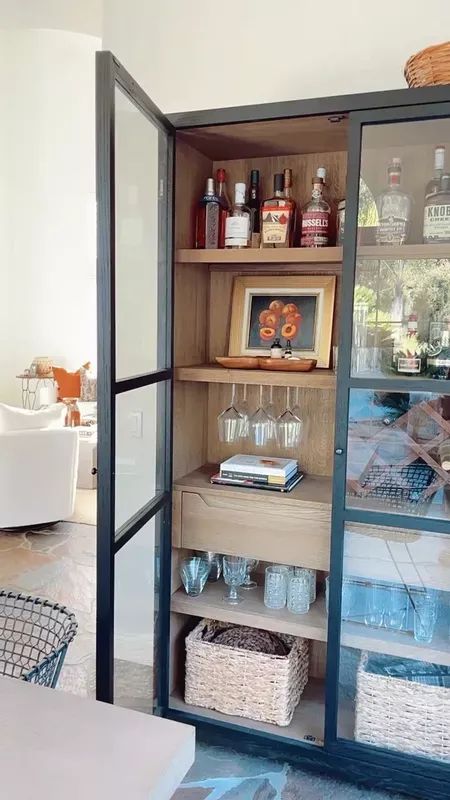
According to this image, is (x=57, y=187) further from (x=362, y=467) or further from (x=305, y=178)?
(x=362, y=467)

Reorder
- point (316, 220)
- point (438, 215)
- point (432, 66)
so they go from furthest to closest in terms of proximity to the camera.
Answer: point (316, 220)
point (438, 215)
point (432, 66)

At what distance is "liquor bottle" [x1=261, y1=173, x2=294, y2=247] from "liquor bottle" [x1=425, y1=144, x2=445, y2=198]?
43cm

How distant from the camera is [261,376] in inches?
78.3

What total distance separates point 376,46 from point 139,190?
967 mm

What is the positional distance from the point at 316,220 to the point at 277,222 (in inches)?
4.9

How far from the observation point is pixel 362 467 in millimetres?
1907

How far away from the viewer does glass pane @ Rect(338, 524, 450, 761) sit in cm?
188

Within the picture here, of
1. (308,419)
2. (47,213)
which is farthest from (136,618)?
(47,213)

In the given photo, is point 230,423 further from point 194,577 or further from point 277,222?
point 277,222

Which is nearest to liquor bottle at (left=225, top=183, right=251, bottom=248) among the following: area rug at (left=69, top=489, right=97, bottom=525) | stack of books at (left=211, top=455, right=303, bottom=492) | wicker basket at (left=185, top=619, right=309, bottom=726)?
stack of books at (left=211, top=455, right=303, bottom=492)

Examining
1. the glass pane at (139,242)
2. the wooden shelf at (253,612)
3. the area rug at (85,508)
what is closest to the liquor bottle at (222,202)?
the glass pane at (139,242)

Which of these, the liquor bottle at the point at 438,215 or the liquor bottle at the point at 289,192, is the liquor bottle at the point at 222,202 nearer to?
the liquor bottle at the point at 289,192

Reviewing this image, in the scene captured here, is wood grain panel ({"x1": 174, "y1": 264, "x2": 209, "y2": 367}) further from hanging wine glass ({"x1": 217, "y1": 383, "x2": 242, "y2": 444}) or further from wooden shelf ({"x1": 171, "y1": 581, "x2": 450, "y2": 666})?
wooden shelf ({"x1": 171, "y1": 581, "x2": 450, "y2": 666})

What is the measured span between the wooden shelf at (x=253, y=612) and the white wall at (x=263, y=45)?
1714mm
